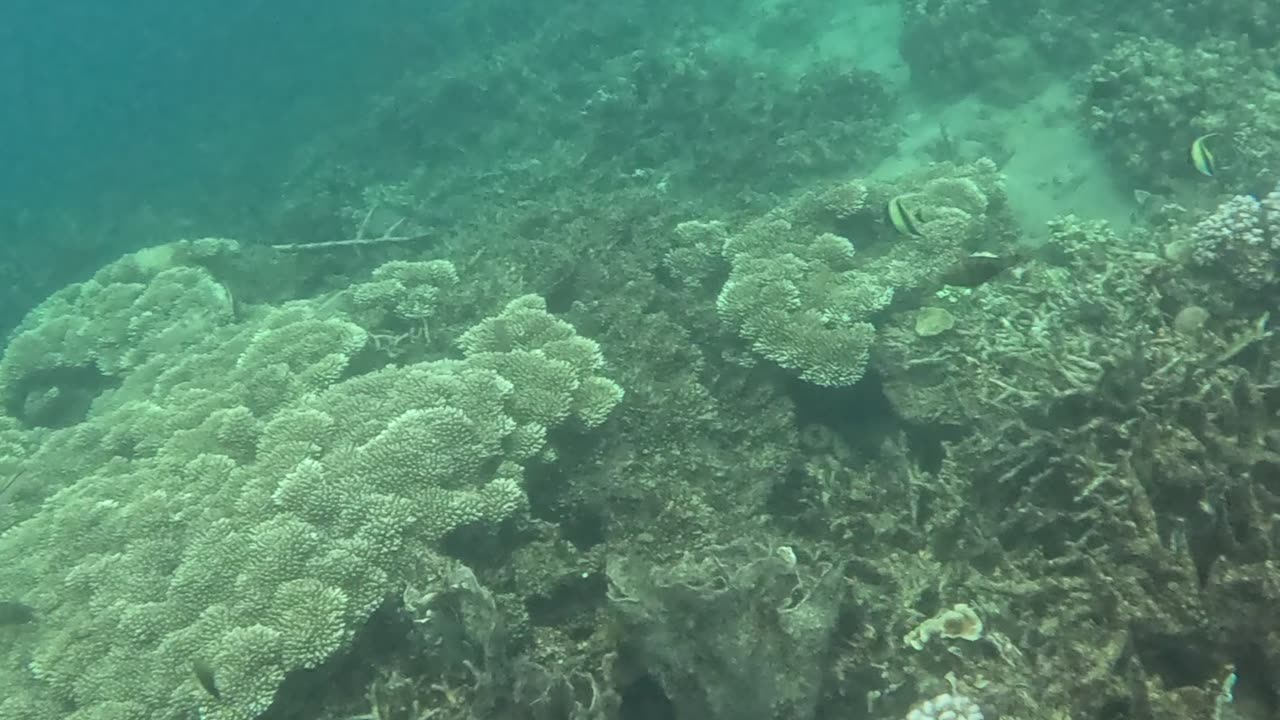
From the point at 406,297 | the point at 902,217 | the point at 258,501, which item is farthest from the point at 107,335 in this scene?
the point at 902,217

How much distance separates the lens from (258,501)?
4.89m

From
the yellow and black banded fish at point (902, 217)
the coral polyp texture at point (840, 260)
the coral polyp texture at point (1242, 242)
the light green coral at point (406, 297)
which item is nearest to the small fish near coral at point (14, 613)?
the light green coral at point (406, 297)

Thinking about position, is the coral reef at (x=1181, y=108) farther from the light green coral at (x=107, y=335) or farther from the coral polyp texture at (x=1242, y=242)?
the light green coral at (x=107, y=335)

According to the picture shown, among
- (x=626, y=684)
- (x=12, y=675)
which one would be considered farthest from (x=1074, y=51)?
(x=12, y=675)

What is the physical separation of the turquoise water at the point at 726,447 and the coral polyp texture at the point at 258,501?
0.08 feet

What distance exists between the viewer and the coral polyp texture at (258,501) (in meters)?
4.30

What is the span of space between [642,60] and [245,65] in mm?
18125

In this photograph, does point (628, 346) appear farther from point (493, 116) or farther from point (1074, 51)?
point (493, 116)

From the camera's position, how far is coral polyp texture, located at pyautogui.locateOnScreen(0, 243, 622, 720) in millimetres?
4301

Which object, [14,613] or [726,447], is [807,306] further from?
[14,613]

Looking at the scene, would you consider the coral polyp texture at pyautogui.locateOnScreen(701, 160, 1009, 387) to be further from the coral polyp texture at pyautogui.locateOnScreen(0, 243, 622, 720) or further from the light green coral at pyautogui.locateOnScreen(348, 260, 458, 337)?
the light green coral at pyautogui.locateOnScreen(348, 260, 458, 337)

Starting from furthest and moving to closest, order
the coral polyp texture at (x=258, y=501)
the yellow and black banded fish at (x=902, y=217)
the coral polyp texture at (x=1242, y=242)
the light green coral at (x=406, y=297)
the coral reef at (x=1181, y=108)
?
the coral reef at (x=1181, y=108) < the light green coral at (x=406, y=297) < the yellow and black banded fish at (x=902, y=217) < the coral polyp texture at (x=1242, y=242) < the coral polyp texture at (x=258, y=501)

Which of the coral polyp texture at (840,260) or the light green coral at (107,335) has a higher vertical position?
the light green coral at (107,335)

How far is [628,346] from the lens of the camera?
20.7 feet
